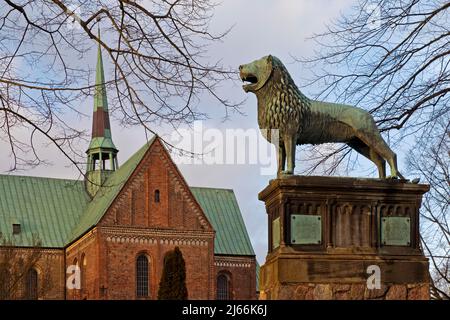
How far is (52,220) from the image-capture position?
56125mm

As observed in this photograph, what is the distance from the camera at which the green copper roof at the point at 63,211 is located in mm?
53906

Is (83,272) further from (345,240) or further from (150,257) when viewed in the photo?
(345,240)

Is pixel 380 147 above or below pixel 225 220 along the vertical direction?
below

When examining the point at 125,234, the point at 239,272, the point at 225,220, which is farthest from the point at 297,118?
the point at 225,220

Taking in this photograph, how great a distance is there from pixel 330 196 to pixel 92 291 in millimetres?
39307

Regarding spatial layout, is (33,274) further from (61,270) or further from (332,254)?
(332,254)

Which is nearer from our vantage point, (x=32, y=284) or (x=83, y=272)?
(x=83, y=272)

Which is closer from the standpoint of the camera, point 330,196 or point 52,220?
point 330,196

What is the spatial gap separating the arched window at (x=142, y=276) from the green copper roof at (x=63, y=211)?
11.9 feet

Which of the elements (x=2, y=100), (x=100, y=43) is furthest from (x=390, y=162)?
(x=2, y=100)

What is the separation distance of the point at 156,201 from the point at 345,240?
1564 inches

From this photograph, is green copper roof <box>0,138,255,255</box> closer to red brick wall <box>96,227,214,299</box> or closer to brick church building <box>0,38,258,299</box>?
brick church building <box>0,38,258,299</box>

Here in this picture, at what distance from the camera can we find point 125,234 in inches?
1945

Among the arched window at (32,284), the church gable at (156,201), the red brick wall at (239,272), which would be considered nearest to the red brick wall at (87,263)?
the church gable at (156,201)
